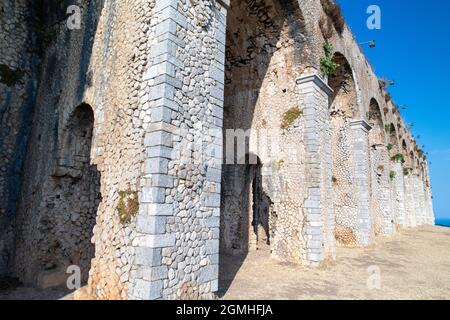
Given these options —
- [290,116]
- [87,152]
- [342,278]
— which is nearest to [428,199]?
[290,116]

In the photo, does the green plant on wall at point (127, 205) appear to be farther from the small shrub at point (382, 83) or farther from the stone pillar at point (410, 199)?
the stone pillar at point (410, 199)

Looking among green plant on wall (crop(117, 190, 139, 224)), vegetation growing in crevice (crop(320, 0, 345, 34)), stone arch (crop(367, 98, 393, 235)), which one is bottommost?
green plant on wall (crop(117, 190, 139, 224))

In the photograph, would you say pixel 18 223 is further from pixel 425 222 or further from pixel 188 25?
pixel 425 222

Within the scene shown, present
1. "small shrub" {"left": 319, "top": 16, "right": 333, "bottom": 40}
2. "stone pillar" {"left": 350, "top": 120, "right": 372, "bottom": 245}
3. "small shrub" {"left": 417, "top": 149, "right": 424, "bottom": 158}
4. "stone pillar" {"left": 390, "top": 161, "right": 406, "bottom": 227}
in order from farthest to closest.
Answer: "small shrub" {"left": 417, "top": 149, "right": 424, "bottom": 158}, "stone pillar" {"left": 390, "top": 161, "right": 406, "bottom": 227}, "stone pillar" {"left": 350, "top": 120, "right": 372, "bottom": 245}, "small shrub" {"left": 319, "top": 16, "right": 333, "bottom": 40}

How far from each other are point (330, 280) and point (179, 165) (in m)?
4.89

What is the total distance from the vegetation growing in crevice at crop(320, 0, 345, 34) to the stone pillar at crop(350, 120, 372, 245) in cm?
427

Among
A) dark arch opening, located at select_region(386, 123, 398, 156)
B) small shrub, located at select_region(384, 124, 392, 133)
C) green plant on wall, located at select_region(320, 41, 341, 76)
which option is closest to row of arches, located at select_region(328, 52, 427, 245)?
green plant on wall, located at select_region(320, 41, 341, 76)

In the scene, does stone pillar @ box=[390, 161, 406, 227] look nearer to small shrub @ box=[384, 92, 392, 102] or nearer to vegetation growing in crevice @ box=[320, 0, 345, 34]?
small shrub @ box=[384, 92, 392, 102]

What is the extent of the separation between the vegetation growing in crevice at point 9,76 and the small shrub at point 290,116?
25.1 feet

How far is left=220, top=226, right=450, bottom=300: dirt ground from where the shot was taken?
20.2 feet

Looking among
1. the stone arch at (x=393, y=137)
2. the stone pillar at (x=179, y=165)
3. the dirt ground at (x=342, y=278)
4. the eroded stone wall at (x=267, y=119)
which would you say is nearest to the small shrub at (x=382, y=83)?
the stone arch at (x=393, y=137)

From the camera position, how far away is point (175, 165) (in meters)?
4.84
